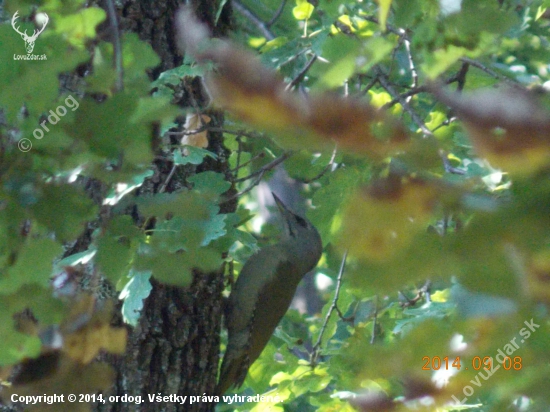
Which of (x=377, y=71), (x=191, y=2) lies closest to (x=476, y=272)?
(x=377, y=71)

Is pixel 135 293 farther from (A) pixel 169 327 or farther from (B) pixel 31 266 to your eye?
(B) pixel 31 266

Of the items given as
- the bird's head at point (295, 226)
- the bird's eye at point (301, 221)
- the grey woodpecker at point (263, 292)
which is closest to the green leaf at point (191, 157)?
the grey woodpecker at point (263, 292)

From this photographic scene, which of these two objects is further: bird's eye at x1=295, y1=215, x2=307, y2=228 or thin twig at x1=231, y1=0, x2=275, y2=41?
bird's eye at x1=295, y1=215, x2=307, y2=228

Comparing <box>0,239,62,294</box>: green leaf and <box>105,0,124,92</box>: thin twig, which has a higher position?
<box>105,0,124,92</box>: thin twig

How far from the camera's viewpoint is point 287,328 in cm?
532

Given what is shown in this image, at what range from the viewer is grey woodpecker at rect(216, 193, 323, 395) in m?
3.44

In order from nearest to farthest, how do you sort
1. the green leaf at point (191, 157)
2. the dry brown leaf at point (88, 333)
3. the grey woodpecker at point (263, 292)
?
the dry brown leaf at point (88, 333)
the green leaf at point (191, 157)
the grey woodpecker at point (263, 292)

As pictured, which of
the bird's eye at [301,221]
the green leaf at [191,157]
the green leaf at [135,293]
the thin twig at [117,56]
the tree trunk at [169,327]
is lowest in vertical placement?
the bird's eye at [301,221]

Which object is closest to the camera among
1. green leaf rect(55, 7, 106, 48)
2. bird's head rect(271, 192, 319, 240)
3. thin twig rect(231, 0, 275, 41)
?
green leaf rect(55, 7, 106, 48)

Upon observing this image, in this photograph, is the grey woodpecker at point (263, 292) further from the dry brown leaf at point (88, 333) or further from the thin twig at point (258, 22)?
the dry brown leaf at point (88, 333)

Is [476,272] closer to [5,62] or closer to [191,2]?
[5,62]

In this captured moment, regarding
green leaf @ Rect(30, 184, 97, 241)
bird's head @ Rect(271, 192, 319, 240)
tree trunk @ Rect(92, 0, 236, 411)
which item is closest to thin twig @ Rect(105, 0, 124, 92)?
green leaf @ Rect(30, 184, 97, 241)

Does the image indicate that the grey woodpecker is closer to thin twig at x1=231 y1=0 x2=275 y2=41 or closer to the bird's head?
the bird's head

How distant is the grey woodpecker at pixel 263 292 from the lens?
3441 millimetres
